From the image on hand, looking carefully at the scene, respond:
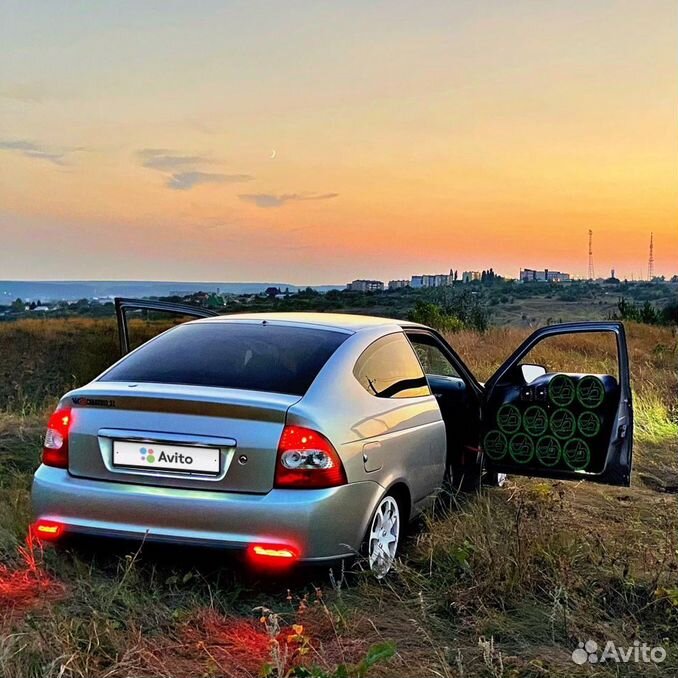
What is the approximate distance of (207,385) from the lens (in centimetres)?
430

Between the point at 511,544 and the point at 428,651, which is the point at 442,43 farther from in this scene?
the point at 428,651

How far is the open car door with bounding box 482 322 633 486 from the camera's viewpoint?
570cm

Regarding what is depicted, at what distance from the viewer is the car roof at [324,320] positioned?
200 inches

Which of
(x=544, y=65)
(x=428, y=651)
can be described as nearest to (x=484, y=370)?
(x=544, y=65)

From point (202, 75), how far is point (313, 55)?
82.2 inches

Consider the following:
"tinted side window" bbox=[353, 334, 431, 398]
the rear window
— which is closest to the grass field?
"tinted side window" bbox=[353, 334, 431, 398]

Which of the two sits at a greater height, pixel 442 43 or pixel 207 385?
pixel 442 43

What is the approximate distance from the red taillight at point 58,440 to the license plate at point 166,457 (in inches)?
12.6

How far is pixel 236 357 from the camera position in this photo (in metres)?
4.64

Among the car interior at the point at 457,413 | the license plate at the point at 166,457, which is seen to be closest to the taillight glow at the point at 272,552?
the license plate at the point at 166,457

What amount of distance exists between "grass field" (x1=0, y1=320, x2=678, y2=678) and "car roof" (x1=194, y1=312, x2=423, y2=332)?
4.07ft

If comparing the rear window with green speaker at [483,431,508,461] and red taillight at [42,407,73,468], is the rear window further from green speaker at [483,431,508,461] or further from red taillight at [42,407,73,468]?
green speaker at [483,431,508,461]

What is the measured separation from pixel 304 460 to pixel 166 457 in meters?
0.66

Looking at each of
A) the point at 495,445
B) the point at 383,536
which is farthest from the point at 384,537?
the point at 495,445
